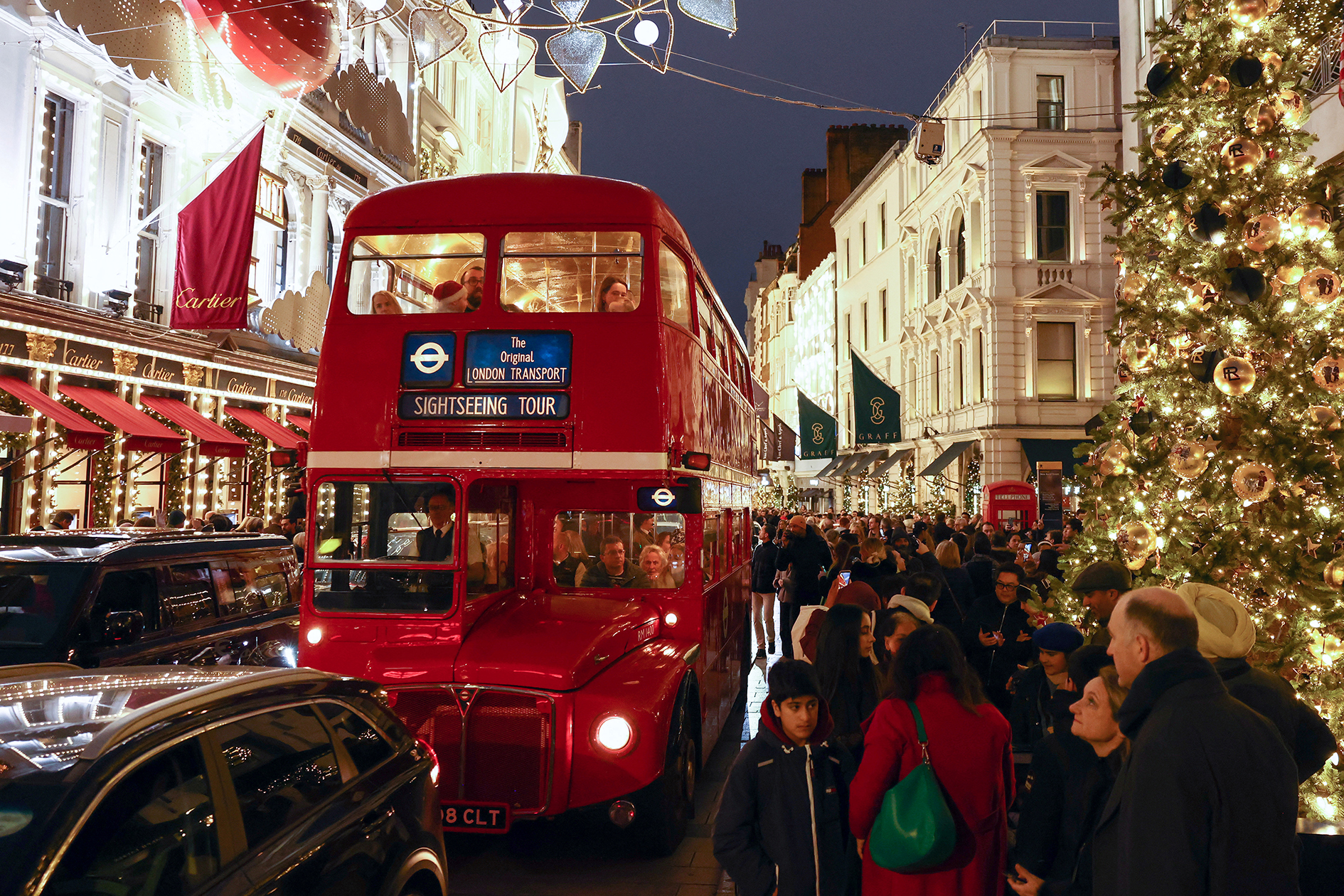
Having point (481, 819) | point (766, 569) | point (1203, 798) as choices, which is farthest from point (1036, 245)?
point (1203, 798)

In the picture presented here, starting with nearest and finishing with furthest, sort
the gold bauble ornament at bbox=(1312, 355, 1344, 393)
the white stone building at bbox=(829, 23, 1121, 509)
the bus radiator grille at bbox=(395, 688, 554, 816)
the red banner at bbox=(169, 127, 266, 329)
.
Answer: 1. the gold bauble ornament at bbox=(1312, 355, 1344, 393)
2. the bus radiator grille at bbox=(395, 688, 554, 816)
3. the red banner at bbox=(169, 127, 266, 329)
4. the white stone building at bbox=(829, 23, 1121, 509)

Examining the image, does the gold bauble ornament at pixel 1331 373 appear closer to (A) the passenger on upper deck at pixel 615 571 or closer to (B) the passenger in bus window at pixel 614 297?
(B) the passenger in bus window at pixel 614 297

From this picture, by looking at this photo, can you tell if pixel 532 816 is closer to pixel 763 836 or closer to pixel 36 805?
pixel 763 836

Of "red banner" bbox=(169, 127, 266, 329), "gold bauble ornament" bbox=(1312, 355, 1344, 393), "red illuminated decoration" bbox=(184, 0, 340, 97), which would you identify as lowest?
"gold bauble ornament" bbox=(1312, 355, 1344, 393)

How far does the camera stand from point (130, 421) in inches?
725

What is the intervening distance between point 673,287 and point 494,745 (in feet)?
11.2

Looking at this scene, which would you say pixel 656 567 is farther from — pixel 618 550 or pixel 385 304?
pixel 385 304

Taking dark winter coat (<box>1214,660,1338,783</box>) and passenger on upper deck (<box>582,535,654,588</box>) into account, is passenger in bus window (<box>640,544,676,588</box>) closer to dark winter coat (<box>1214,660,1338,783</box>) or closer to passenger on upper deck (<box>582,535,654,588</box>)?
passenger on upper deck (<box>582,535,654,588</box>)

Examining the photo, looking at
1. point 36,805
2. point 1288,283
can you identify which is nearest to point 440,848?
point 36,805

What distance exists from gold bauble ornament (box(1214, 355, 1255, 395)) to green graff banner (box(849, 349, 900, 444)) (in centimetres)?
2058

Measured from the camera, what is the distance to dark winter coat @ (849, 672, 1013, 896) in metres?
3.63

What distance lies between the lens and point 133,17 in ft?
61.9

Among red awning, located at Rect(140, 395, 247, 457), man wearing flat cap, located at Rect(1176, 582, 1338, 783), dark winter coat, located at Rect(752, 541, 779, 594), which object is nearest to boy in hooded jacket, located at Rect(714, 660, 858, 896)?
man wearing flat cap, located at Rect(1176, 582, 1338, 783)

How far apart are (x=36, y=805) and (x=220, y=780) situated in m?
0.61
